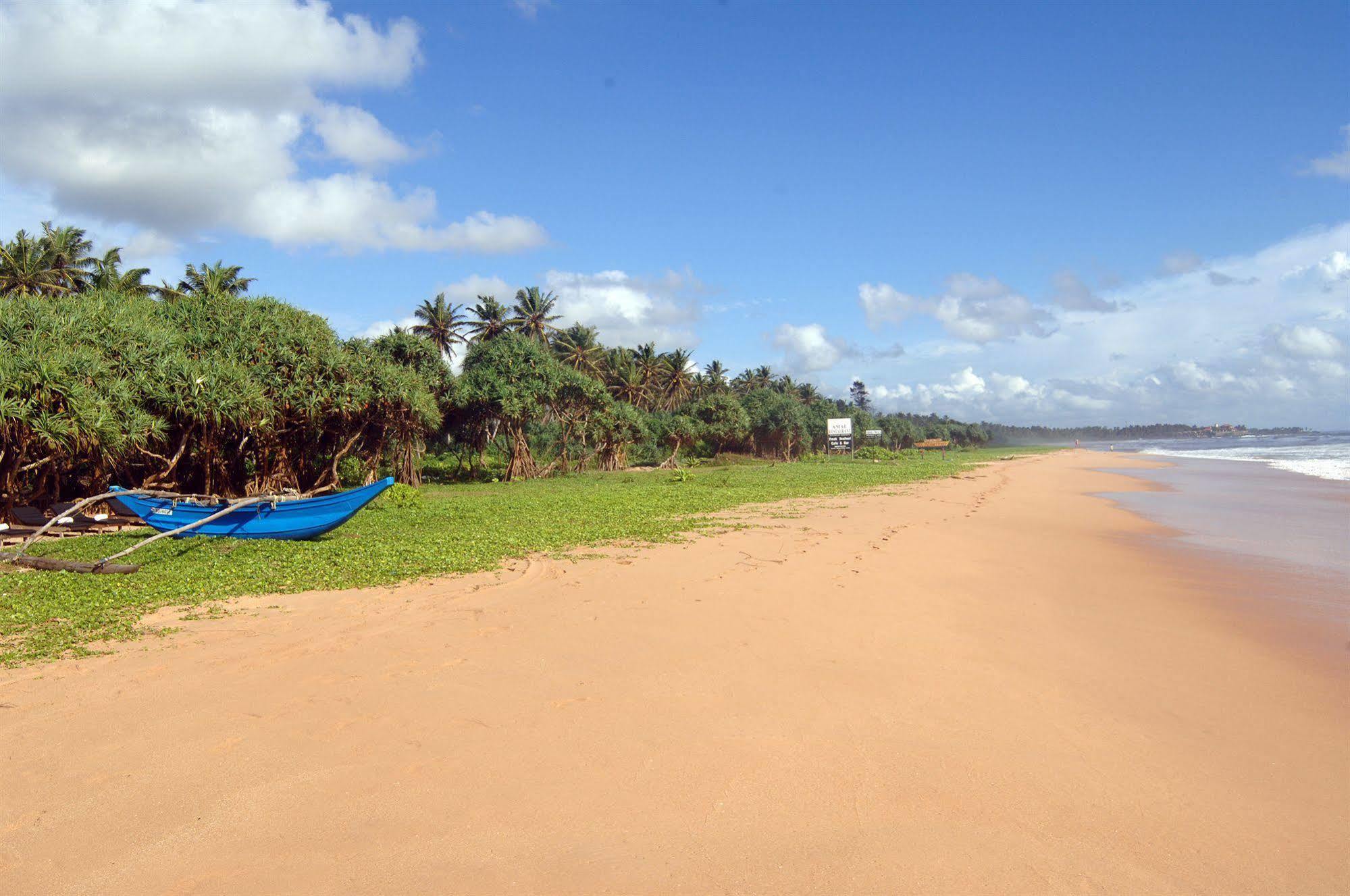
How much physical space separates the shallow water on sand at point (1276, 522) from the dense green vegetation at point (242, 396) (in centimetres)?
2054

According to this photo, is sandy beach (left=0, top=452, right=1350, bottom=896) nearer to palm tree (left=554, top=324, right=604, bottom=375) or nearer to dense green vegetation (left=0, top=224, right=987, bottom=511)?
dense green vegetation (left=0, top=224, right=987, bottom=511)

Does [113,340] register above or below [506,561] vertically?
above

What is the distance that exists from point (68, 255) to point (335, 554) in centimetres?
3815

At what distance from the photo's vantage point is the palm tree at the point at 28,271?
106 ft

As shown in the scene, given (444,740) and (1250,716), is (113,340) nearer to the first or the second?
(444,740)

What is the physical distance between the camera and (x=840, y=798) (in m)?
4.08

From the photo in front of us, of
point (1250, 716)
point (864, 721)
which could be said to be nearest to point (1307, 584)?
point (1250, 716)

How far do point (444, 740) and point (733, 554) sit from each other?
23.0ft

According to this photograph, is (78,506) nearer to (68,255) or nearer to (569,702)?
(569,702)

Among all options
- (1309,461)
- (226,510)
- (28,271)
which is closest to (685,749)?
(226,510)

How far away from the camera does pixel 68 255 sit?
1435 inches

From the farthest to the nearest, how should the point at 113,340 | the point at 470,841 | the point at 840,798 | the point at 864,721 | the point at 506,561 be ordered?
the point at 113,340
the point at 506,561
the point at 864,721
the point at 840,798
the point at 470,841

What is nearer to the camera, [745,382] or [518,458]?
[518,458]

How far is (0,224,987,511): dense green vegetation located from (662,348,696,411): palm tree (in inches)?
573
